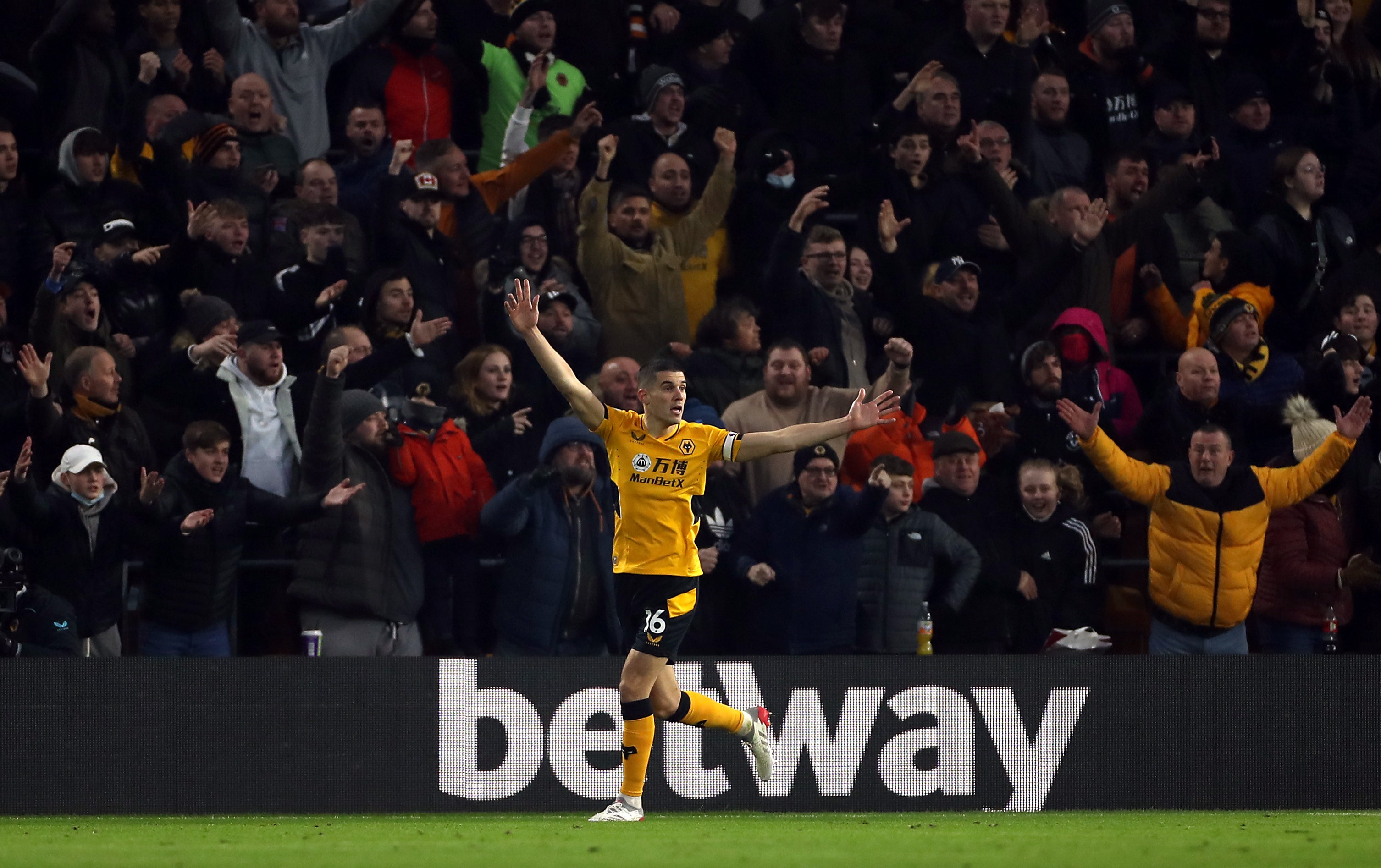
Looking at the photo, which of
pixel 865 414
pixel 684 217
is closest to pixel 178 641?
pixel 865 414

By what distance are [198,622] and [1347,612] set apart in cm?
742

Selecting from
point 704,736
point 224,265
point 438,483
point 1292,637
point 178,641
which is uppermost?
point 224,265

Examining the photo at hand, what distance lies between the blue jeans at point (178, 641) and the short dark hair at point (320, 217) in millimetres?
2978

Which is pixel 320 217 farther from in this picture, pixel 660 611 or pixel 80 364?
pixel 660 611

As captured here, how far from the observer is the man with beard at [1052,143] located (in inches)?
572

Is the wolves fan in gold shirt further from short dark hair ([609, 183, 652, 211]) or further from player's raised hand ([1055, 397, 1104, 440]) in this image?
short dark hair ([609, 183, 652, 211])

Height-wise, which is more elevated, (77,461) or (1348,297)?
(1348,297)

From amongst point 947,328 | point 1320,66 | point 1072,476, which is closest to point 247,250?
point 947,328

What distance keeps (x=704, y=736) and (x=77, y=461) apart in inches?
161

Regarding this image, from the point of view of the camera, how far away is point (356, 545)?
11.2 m

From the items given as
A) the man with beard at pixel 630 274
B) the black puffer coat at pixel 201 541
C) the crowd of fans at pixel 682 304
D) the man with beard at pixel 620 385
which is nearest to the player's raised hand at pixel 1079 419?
the crowd of fans at pixel 682 304

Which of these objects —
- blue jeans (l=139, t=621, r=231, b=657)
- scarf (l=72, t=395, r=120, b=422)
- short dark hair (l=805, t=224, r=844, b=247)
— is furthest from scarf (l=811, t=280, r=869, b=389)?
scarf (l=72, t=395, r=120, b=422)

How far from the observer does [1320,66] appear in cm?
1577

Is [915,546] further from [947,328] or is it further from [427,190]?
[427,190]
